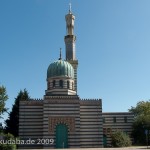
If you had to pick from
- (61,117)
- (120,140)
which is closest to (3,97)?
(61,117)

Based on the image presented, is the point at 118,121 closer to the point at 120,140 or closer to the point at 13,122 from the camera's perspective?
the point at 120,140

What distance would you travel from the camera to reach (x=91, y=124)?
51906mm

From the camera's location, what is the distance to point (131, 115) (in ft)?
198

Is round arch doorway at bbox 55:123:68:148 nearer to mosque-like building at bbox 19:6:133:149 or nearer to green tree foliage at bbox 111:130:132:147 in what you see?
mosque-like building at bbox 19:6:133:149

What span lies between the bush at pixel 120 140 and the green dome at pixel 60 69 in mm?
11994

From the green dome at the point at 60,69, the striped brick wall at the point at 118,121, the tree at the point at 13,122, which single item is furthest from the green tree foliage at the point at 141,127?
the tree at the point at 13,122

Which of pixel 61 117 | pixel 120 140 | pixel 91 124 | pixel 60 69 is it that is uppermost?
pixel 60 69

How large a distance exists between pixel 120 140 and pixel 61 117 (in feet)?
34.7

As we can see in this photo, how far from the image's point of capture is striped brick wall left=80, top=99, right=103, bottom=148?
50906 millimetres

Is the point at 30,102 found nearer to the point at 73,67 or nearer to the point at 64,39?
the point at 73,67

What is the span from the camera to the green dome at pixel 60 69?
54.6 meters

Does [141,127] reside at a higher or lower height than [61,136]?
higher

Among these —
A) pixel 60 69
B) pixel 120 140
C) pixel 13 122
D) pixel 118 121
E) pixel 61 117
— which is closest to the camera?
pixel 61 117

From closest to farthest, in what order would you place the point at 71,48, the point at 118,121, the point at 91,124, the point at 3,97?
the point at 3,97 → the point at 91,124 → the point at 118,121 → the point at 71,48
